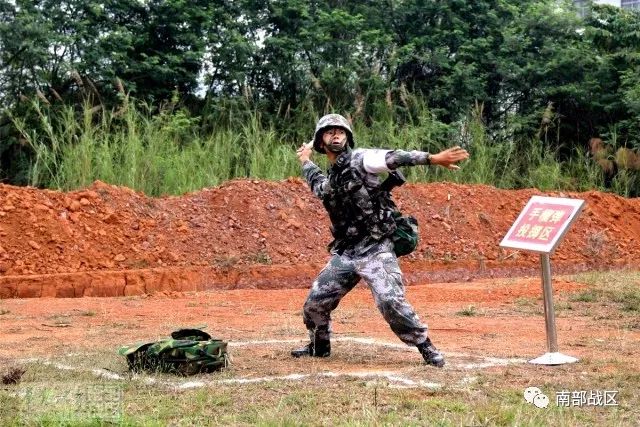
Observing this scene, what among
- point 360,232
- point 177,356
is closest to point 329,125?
point 360,232

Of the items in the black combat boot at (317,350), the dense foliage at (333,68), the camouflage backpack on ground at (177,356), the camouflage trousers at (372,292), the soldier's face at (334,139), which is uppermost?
the dense foliage at (333,68)

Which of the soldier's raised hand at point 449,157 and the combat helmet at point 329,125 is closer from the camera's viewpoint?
the soldier's raised hand at point 449,157

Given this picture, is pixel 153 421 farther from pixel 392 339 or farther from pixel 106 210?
pixel 106 210

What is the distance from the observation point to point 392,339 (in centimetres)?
988

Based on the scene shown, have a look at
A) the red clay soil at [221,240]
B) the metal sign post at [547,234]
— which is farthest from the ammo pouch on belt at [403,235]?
the red clay soil at [221,240]

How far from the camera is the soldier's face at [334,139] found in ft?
26.8

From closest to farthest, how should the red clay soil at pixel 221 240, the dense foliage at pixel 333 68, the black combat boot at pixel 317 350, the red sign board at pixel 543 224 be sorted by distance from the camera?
the red sign board at pixel 543 224, the black combat boot at pixel 317 350, the red clay soil at pixel 221 240, the dense foliage at pixel 333 68

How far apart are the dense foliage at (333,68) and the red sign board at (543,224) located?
12.0m

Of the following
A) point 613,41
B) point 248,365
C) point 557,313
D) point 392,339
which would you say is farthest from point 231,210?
point 613,41

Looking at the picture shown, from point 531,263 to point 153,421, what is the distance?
47.6 feet

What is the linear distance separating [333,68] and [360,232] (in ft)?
52.2

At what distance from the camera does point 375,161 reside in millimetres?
7793

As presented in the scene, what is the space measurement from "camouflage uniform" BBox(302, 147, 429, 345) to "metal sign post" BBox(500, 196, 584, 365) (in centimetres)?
88

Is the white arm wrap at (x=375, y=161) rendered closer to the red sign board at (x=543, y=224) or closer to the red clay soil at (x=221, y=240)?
the red sign board at (x=543, y=224)
